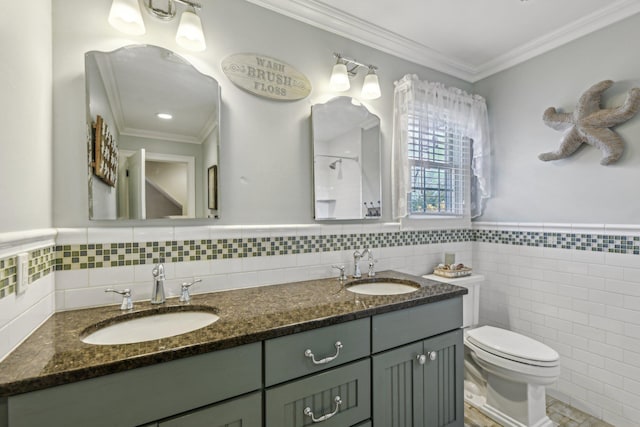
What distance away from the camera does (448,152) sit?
8.20 ft

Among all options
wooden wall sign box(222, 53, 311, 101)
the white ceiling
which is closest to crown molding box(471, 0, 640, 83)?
the white ceiling

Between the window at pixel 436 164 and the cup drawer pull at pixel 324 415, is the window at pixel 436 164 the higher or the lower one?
the higher one

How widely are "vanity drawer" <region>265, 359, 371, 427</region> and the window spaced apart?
133cm

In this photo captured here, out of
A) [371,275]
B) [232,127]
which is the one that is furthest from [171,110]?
[371,275]

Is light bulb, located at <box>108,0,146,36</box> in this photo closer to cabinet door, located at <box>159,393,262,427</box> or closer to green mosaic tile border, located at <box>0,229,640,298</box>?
green mosaic tile border, located at <box>0,229,640,298</box>

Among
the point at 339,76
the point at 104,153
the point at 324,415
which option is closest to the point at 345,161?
the point at 339,76

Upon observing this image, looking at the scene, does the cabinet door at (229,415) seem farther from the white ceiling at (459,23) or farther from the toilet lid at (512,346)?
the white ceiling at (459,23)

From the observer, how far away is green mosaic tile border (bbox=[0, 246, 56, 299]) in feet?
2.85

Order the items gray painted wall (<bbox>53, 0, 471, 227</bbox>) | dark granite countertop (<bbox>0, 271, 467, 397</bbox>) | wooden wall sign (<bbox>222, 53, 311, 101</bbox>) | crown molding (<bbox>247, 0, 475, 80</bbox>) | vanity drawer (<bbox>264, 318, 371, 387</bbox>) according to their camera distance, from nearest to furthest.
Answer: dark granite countertop (<bbox>0, 271, 467, 397</bbox>), vanity drawer (<bbox>264, 318, 371, 387</bbox>), gray painted wall (<bbox>53, 0, 471, 227</bbox>), wooden wall sign (<bbox>222, 53, 311, 101</bbox>), crown molding (<bbox>247, 0, 475, 80</bbox>)

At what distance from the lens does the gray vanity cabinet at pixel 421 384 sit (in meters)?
1.34

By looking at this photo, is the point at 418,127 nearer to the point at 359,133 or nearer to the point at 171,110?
the point at 359,133

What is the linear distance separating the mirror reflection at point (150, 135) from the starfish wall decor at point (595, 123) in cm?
223

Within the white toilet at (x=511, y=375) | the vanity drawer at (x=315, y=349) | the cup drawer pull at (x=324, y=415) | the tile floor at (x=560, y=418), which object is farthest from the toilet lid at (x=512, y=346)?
the cup drawer pull at (x=324, y=415)

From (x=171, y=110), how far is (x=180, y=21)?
403mm
